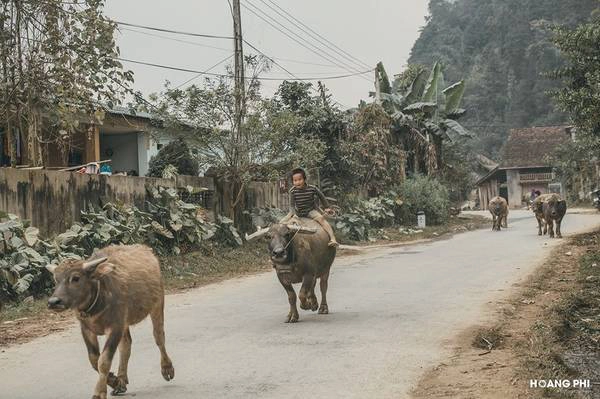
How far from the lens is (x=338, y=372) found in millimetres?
6531

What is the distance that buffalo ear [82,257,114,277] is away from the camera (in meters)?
5.61

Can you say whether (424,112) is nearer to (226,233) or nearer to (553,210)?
(553,210)

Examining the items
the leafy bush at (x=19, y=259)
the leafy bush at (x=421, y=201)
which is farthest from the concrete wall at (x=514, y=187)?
the leafy bush at (x=19, y=259)

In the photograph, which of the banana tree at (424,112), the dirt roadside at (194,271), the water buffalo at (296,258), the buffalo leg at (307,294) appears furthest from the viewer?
the banana tree at (424,112)

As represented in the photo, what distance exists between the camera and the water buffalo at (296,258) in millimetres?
9250

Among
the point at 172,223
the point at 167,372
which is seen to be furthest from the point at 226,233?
the point at 167,372

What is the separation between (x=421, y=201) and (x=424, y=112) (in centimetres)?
621

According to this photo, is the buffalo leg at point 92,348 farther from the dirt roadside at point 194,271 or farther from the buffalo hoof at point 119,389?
the dirt roadside at point 194,271

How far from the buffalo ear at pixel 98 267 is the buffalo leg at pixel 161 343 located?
885 millimetres

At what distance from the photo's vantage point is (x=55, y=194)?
556 inches

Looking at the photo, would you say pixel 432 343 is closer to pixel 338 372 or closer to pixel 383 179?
pixel 338 372

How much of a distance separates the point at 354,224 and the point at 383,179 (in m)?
6.46

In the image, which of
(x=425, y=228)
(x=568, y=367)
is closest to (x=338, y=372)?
(x=568, y=367)

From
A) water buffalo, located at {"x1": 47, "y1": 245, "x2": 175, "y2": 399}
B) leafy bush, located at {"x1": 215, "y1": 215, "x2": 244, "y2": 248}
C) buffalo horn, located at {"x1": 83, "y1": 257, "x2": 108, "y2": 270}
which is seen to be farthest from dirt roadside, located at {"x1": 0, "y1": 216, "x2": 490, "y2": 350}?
buffalo horn, located at {"x1": 83, "y1": 257, "x2": 108, "y2": 270}
